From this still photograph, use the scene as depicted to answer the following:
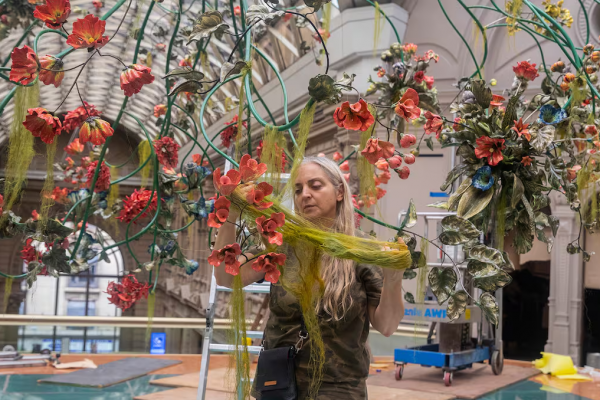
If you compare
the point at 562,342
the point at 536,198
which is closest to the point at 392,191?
the point at 562,342

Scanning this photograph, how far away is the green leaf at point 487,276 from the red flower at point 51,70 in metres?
0.89

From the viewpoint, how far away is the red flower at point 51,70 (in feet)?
4.11

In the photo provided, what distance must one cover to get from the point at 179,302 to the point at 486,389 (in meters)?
18.7

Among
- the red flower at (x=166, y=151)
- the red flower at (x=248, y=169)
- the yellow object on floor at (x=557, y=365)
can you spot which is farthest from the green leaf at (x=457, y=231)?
the yellow object on floor at (x=557, y=365)

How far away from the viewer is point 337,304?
169cm

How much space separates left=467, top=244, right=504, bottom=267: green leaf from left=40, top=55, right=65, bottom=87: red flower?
879 mm

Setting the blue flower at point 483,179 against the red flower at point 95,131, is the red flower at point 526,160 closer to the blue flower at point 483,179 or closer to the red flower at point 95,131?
the blue flower at point 483,179

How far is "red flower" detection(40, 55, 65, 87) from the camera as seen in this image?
4.11 ft

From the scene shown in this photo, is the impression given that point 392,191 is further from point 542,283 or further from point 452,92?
point 542,283

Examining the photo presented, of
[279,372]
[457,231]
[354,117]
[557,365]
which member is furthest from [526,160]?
[557,365]

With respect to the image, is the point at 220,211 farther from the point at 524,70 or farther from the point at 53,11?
the point at 524,70

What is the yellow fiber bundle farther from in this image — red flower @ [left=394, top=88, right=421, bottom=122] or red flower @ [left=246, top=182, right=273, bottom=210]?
red flower @ [left=394, top=88, right=421, bottom=122]

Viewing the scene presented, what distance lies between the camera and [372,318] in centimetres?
176

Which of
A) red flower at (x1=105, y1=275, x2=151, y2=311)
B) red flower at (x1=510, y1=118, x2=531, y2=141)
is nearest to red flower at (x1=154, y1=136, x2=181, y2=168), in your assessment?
red flower at (x1=105, y1=275, x2=151, y2=311)
